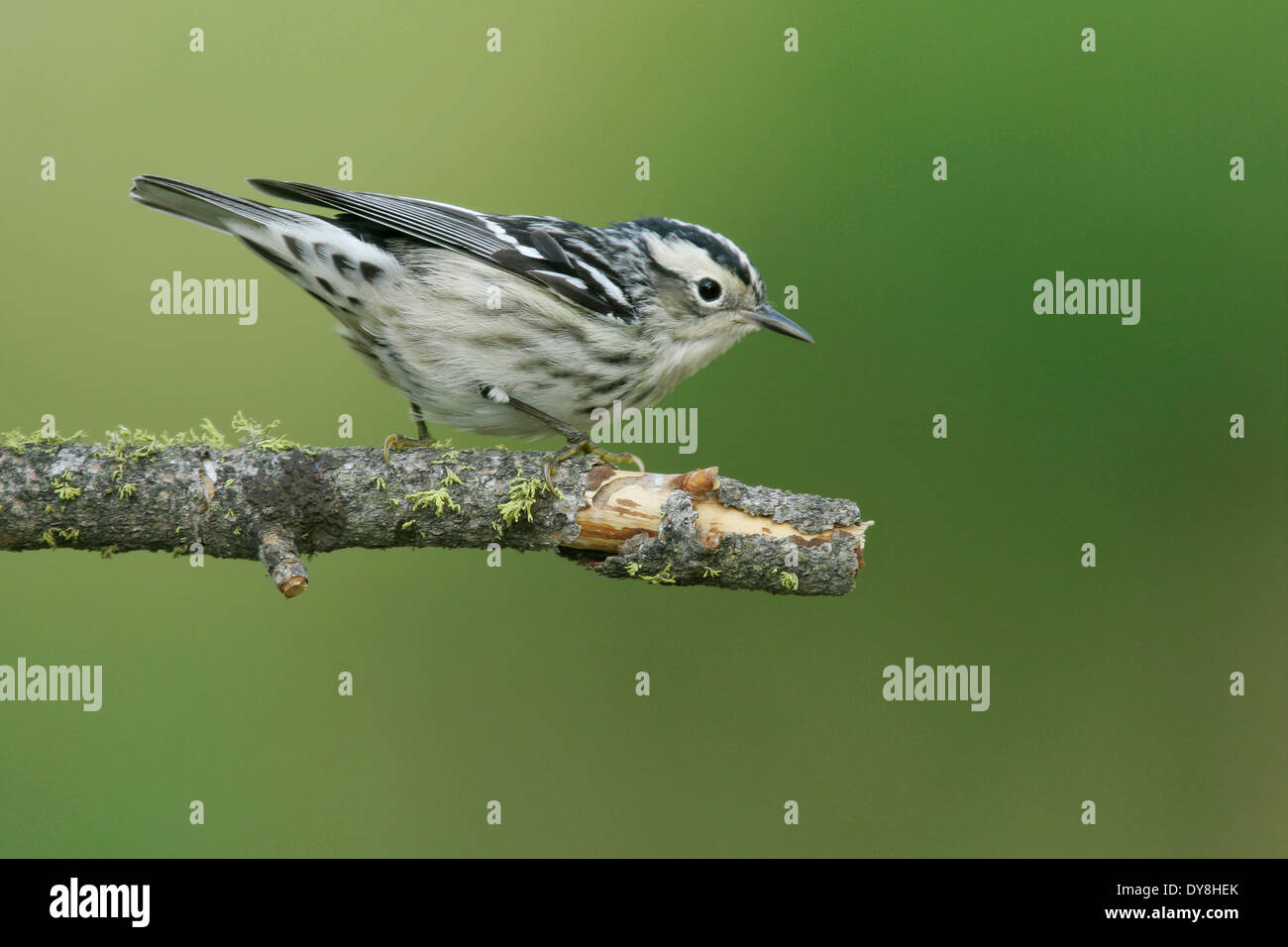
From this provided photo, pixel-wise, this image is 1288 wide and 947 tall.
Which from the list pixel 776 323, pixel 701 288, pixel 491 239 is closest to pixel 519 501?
pixel 491 239

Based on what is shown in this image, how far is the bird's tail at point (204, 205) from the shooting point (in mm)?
4574

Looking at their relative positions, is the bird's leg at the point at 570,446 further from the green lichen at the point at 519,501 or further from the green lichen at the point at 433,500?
the green lichen at the point at 433,500

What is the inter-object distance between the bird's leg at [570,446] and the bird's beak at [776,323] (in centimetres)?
119

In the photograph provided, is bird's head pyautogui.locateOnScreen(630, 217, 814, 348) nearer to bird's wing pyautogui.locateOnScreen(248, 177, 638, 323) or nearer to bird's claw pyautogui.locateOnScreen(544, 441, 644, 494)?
bird's wing pyautogui.locateOnScreen(248, 177, 638, 323)

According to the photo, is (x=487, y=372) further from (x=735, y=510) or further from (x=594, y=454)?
(x=735, y=510)

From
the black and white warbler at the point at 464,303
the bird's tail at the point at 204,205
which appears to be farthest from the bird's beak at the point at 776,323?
the bird's tail at the point at 204,205

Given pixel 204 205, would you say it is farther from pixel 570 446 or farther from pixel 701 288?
pixel 701 288

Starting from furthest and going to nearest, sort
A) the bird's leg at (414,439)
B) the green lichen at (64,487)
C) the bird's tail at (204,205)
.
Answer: the bird's tail at (204,205)
the bird's leg at (414,439)
the green lichen at (64,487)

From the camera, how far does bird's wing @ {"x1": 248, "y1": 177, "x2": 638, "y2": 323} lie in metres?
4.69

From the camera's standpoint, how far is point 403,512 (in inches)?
159

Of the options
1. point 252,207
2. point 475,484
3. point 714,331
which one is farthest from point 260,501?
point 714,331

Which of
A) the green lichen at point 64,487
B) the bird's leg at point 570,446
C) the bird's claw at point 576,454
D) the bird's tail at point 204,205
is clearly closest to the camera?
the green lichen at point 64,487

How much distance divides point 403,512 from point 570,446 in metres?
0.78

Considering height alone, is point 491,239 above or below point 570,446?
above
